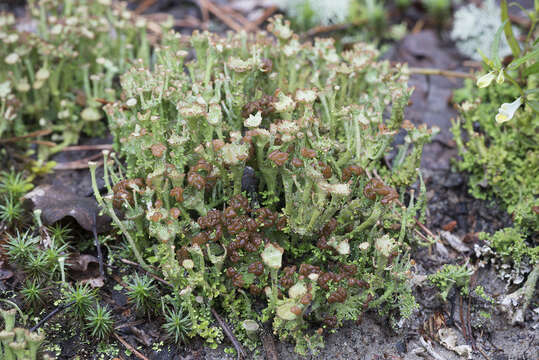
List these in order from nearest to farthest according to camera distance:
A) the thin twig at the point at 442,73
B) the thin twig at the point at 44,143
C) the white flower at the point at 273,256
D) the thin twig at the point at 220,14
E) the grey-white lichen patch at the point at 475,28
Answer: the white flower at the point at 273,256
the thin twig at the point at 44,143
the thin twig at the point at 442,73
the grey-white lichen patch at the point at 475,28
the thin twig at the point at 220,14

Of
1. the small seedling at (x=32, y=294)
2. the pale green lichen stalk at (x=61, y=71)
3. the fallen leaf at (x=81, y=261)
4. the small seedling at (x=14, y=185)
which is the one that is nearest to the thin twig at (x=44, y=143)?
the pale green lichen stalk at (x=61, y=71)

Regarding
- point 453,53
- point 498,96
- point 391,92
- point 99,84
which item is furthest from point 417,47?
point 99,84

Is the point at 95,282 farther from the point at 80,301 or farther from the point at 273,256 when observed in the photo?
the point at 273,256

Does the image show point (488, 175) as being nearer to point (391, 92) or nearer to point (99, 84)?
point (391, 92)

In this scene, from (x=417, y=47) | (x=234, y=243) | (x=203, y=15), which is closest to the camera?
(x=234, y=243)

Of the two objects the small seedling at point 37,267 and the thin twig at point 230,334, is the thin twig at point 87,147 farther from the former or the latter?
the thin twig at point 230,334

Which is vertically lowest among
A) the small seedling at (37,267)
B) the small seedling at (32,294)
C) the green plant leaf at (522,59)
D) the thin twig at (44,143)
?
the small seedling at (32,294)
